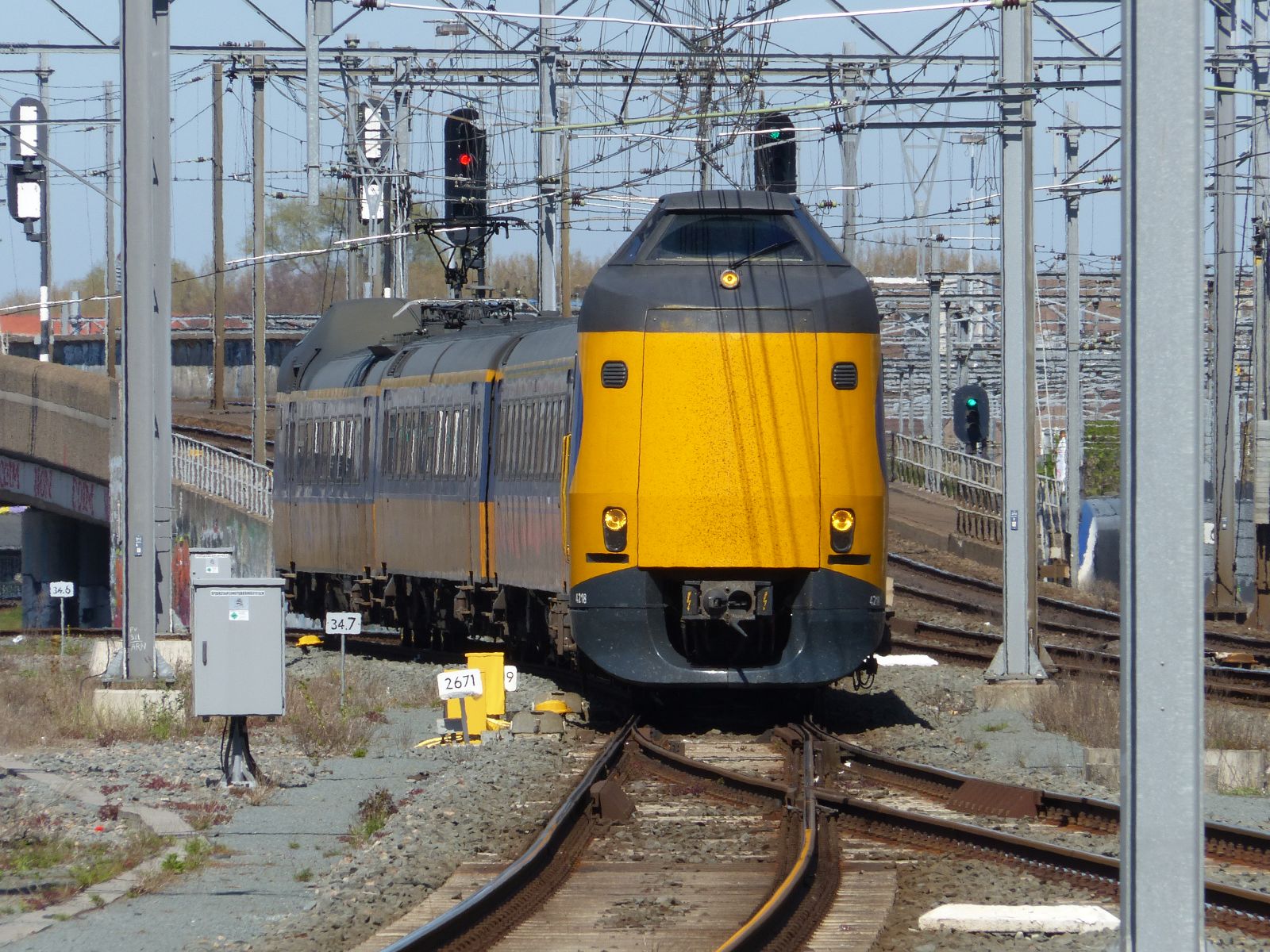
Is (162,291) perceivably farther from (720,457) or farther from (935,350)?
(935,350)

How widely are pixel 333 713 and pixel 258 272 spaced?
19350 mm

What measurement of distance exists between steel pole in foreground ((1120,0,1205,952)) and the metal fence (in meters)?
29.9

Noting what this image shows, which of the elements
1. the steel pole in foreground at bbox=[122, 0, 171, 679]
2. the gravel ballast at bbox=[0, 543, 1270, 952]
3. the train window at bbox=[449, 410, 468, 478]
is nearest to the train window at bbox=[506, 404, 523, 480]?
the train window at bbox=[449, 410, 468, 478]

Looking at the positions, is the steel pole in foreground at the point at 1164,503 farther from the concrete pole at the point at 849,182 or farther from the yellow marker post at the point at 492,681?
the concrete pole at the point at 849,182

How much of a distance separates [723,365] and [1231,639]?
39.9 ft

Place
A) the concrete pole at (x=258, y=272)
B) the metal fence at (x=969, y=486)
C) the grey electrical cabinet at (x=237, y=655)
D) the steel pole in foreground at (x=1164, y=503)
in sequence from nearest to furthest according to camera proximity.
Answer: the steel pole in foreground at (x=1164, y=503)
the grey electrical cabinet at (x=237, y=655)
the concrete pole at (x=258, y=272)
the metal fence at (x=969, y=486)

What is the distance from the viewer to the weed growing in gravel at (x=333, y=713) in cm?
1434

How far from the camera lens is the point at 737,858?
31.4 feet

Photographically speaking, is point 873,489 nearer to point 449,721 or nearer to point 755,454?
point 755,454

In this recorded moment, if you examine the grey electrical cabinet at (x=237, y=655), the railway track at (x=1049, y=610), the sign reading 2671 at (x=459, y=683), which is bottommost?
the railway track at (x=1049, y=610)

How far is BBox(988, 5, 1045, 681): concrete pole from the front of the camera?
1631cm

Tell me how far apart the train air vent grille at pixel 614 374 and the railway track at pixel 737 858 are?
2.78 metres

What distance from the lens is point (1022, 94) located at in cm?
1603

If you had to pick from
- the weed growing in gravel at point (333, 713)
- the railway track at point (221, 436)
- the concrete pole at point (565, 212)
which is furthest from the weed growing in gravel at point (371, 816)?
the railway track at point (221, 436)
